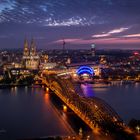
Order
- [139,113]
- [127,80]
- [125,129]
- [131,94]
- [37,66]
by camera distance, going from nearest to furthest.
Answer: [125,129], [139,113], [131,94], [127,80], [37,66]

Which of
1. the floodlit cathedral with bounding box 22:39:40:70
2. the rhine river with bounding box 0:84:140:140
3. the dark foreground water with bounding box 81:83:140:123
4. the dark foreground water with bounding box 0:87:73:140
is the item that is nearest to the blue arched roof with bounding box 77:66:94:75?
the floodlit cathedral with bounding box 22:39:40:70

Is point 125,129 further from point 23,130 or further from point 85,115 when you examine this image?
point 23,130

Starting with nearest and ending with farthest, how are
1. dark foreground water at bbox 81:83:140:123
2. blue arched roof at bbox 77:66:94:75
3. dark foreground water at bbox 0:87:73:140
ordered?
dark foreground water at bbox 0:87:73:140
dark foreground water at bbox 81:83:140:123
blue arched roof at bbox 77:66:94:75

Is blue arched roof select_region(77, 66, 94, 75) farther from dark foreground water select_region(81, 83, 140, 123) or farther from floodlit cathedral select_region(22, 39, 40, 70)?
dark foreground water select_region(81, 83, 140, 123)

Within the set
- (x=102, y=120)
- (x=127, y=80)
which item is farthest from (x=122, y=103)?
(x=127, y=80)

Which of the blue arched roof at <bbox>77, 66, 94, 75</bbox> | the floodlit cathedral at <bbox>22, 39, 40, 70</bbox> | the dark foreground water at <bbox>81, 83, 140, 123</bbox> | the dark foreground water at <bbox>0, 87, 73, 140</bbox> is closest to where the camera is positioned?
the dark foreground water at <bbox>0, 87, 73, 140</bbox>

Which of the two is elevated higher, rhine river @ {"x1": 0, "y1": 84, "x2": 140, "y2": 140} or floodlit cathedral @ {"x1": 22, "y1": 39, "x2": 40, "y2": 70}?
floodlit cathedral @ {"x1": 22, "y1": 39, "x2": 40, "y2": 70}

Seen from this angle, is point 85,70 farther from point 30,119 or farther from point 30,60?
point 30,119
